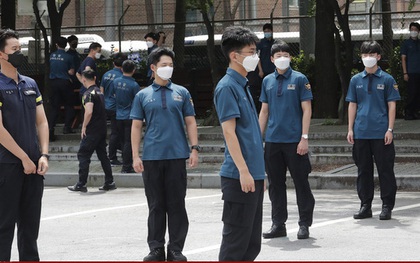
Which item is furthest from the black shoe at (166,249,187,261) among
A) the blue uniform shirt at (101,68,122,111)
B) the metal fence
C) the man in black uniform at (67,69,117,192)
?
the metal fence

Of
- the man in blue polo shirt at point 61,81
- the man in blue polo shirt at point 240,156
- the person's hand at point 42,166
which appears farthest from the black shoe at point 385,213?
the man in blue polo shirt at point 61,81

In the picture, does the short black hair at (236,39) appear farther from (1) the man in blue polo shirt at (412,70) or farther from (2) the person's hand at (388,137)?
(1) the man in blue polo shirt at (412,70)

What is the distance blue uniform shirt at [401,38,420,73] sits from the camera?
21031 mm

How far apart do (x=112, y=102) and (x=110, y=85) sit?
37cm

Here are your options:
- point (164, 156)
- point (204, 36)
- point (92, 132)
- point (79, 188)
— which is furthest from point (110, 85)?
point (204, 36)

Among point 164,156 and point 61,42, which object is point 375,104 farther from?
point 61,42

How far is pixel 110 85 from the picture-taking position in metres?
17.6

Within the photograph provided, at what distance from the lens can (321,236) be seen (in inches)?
415

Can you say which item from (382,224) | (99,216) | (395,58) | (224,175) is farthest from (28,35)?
(224,175)

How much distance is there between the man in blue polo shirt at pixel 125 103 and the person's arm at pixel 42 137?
26.9 feet

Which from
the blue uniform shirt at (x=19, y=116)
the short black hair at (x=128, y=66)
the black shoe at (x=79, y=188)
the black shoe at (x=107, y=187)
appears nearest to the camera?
the blue uniform shirt at (x=19, y=116)

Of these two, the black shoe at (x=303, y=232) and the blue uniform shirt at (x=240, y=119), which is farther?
the black shoe at (x=303, y=232)

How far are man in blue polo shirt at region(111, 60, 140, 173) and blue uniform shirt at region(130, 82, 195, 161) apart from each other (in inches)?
266

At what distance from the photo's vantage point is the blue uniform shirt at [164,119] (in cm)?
930
